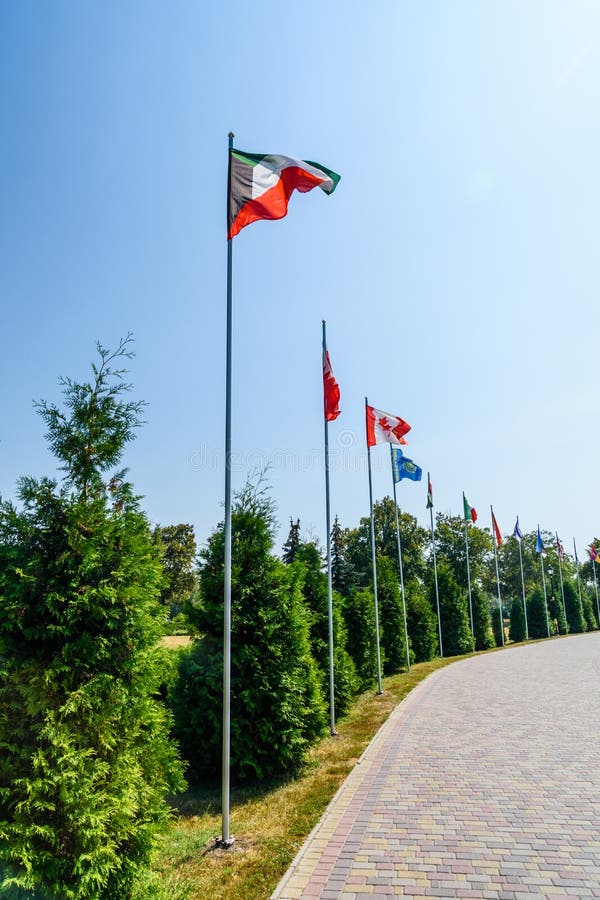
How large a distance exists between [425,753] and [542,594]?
46.1 m

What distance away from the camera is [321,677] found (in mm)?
12648

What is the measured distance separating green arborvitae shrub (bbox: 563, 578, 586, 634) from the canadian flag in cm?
4951

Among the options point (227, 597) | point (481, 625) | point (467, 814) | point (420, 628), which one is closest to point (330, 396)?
point (227, 597)

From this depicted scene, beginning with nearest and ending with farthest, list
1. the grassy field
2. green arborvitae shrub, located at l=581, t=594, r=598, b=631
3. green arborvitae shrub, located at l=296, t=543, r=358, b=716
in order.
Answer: the grassy field < green arborvitae shrub, located at l=296, t=543, r=358, b=716 < green arborvitae shrub, located at l=581, t=594, r=598, b=631

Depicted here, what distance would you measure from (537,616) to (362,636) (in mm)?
37226

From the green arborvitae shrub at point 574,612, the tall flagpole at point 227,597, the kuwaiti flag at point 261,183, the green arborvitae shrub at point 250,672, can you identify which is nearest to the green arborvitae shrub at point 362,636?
the green arborvitae shrub at point 250,672

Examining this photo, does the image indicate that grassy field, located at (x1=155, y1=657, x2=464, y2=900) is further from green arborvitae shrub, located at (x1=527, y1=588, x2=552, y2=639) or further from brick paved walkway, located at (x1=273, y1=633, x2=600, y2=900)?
green arborvitae shrub, located at (x1=527, y1=588, x2=552, y2=639)

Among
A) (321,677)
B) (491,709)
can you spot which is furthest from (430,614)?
A: (321,677)

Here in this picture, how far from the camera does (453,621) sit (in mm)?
34250

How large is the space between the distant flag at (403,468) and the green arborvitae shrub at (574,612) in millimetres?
45788

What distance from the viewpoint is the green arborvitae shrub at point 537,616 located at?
49.2 m

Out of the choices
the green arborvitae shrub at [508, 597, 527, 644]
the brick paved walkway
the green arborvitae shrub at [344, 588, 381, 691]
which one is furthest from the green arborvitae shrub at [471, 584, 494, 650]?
the brick paved walkway

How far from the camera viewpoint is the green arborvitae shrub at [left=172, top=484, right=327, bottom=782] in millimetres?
9266

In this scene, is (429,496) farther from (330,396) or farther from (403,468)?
(330,396)
